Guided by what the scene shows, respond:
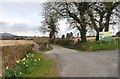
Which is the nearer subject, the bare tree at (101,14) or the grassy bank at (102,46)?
the grassy bank at (102,46)

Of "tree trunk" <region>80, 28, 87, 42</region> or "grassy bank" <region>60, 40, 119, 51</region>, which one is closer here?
"grassy bank" <region>60, 40, 119, 51</region>

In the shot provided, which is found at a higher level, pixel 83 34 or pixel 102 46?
pixel 83 34

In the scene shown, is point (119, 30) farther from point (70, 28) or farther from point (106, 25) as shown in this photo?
Result: point (70, 28)

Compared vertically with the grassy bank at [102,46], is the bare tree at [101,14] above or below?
above

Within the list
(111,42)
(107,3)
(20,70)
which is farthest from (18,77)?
(107,3)

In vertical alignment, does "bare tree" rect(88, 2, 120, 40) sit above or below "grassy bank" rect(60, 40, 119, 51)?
above

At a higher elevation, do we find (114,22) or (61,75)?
(114,22)

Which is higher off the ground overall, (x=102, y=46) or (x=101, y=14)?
(x=101, y=14)

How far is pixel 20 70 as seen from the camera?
1255 cm

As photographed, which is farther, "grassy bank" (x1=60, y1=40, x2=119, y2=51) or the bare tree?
the bare tree

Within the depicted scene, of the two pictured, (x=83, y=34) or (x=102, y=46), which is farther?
(x=83, y=34)

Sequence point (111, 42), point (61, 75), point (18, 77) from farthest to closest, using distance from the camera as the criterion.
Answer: point (111, 42) < point (61, 75) < point (18, 77)

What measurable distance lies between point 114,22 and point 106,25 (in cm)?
119

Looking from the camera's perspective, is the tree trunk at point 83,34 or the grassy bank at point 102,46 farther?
the tree trunk at point 83,34
